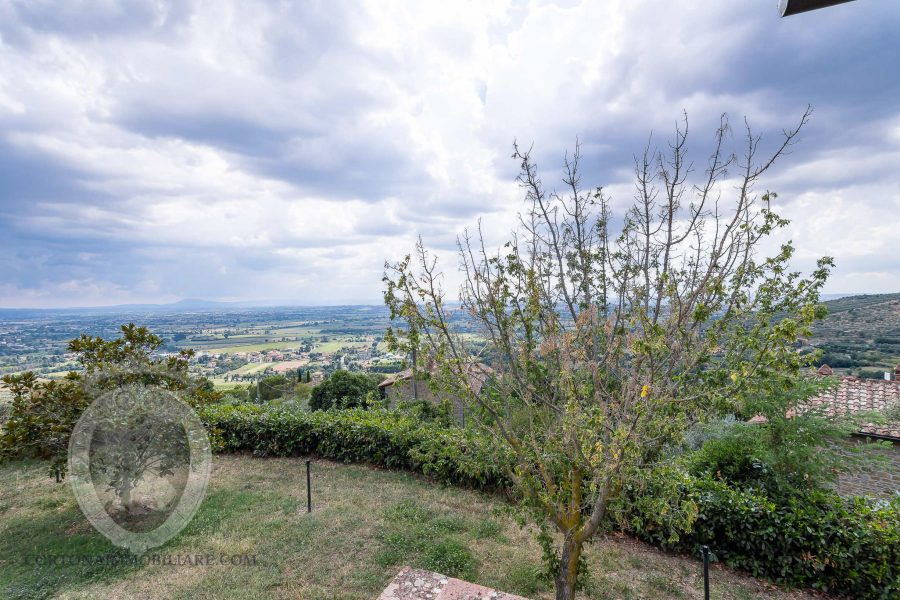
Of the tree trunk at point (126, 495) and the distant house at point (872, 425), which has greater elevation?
the tree trunk at point (126, 495)

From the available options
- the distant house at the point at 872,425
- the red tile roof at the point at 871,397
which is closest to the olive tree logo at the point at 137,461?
the distant house at the point at 872,425

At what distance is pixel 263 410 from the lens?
30.6 ft

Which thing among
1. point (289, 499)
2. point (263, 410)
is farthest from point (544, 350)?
point (263, 410)

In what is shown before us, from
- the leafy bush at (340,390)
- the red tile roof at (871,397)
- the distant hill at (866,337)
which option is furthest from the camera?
the leafy bush at (340,390)

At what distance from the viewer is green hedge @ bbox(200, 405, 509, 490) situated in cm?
707

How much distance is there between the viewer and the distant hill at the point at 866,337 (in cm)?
1434

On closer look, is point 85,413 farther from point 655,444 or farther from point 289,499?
point 655,444

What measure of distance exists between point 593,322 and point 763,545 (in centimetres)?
352

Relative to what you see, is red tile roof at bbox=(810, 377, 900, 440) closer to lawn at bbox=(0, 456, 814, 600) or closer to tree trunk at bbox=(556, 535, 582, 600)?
lawn at bbox=(0, 456, 814, 600)

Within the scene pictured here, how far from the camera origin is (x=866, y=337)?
56.2 feet

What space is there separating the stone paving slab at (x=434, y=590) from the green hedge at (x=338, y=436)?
112 inches

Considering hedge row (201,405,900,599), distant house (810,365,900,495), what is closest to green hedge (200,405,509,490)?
hedge row (201,405,900,599)

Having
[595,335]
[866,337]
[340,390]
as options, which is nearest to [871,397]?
[866,337]

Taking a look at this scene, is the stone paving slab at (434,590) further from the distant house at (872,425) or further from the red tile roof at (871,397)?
the red tile roof at (871,397)
